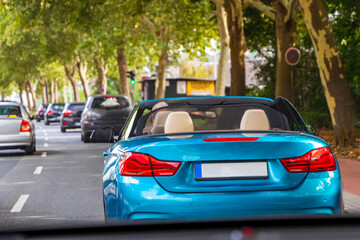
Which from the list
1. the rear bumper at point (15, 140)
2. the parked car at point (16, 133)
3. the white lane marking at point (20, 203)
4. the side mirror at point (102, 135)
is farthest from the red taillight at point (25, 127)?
the side mirror at point (102, 135)

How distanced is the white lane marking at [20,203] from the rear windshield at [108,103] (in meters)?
15.0

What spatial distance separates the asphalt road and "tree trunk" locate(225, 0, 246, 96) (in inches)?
303

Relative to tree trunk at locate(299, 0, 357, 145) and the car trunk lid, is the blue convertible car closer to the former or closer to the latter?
the car trunk lid

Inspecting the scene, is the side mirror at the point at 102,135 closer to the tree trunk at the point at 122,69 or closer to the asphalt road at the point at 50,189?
the asphalt road at the point at 50,189

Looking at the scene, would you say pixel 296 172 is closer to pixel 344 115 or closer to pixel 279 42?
pixel 344 115

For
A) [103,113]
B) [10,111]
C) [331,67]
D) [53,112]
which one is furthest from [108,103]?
[53,112]

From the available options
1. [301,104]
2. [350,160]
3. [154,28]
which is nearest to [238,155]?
[350,160]

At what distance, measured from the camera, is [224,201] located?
4559 millimetres

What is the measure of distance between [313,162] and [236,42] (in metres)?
20.6

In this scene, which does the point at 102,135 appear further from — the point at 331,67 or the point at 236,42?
the point at 236,42

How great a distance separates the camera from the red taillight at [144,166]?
4.74 m

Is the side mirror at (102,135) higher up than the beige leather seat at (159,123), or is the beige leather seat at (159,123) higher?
the beige leather seat at (159,123)

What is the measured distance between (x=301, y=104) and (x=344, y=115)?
1038cm

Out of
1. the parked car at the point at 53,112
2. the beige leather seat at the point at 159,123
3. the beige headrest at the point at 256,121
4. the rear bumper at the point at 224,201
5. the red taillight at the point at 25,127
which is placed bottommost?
the parked car at the point at 53,112
